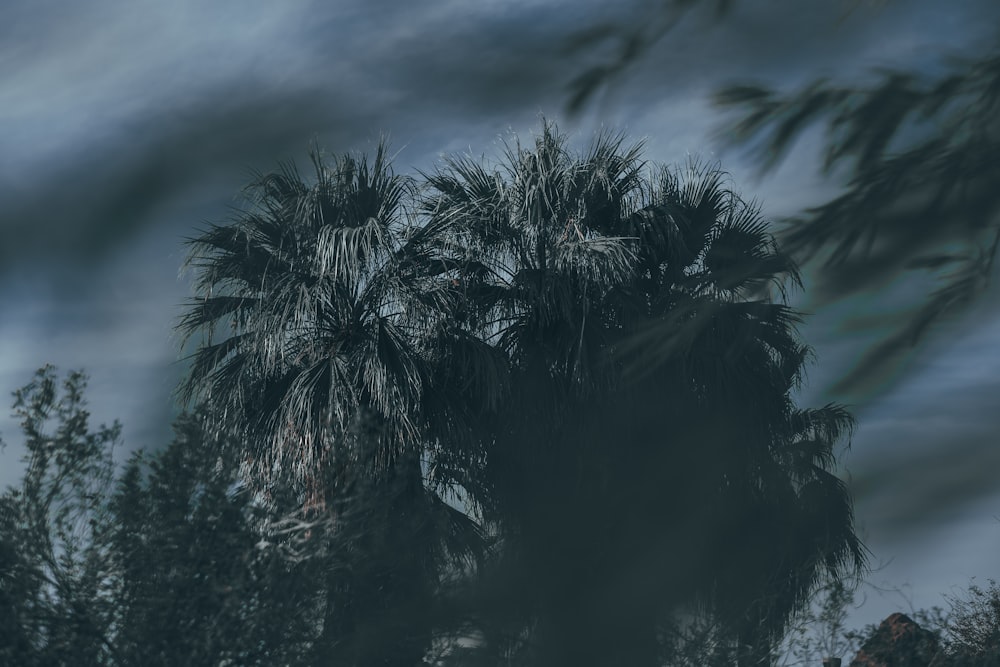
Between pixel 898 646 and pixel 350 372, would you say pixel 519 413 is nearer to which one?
pixel 350 372

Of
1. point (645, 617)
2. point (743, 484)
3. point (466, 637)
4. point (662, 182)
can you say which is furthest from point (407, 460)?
point (662, 182)

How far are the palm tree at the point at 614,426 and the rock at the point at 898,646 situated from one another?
916 millimetres

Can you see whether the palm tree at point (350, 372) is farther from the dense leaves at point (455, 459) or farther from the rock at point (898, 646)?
the rock at point (898, 646)

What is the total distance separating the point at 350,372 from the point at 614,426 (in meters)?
4.04

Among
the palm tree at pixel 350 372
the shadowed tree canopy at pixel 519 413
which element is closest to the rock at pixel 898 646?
the shadowed tree canopy at pixel 519 413

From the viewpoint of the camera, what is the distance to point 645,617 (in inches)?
444

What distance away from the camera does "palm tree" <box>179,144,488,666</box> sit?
30.6 feet

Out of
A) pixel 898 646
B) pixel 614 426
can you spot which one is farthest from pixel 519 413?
pixel 898 646

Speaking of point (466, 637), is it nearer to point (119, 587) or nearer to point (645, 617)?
point (645, 617)

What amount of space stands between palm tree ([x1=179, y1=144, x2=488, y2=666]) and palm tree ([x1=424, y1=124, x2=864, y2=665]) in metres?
1.02

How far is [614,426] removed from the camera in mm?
13641

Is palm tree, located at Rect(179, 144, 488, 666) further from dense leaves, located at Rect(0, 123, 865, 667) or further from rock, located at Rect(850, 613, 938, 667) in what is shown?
rock, located at Rect(850, 613, 938, 667)

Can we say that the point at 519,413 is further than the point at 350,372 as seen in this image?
Yes

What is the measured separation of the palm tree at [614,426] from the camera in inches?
483
